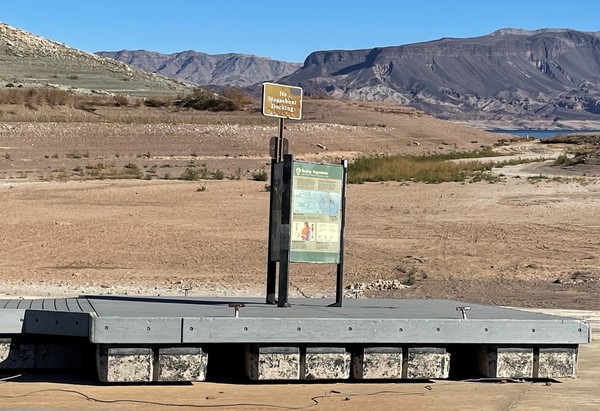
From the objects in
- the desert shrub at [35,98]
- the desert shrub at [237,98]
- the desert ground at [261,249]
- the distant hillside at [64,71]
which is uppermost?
the distant hillside at [64,71]

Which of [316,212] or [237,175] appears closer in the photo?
[316,212]

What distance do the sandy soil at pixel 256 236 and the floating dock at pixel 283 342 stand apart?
5.98 m

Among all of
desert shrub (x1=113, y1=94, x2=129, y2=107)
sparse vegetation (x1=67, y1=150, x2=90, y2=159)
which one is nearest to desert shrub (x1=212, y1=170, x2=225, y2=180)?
sparse vegetation (x1=67, y1=150, x2=90, y2=159)

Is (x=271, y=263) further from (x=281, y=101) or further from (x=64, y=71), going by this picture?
(x=64, y=71)

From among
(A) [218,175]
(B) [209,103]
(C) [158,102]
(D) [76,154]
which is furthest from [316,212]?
(C) [158,102]

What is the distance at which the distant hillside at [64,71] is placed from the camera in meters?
77.6

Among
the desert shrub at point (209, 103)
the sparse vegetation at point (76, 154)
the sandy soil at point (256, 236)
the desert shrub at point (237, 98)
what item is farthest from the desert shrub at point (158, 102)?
the sandy soil at point (256, 236)

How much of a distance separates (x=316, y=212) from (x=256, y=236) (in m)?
11.5

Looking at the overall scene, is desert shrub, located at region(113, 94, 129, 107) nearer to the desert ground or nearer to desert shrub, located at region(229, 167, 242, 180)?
the desert ground

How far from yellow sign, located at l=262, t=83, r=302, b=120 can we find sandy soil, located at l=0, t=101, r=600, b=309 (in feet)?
18.7

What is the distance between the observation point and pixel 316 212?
11.5 metres

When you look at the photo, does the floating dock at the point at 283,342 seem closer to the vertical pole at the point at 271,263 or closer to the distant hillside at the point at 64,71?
the vertical pole at the point at 271,263

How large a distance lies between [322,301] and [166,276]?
6770 mm

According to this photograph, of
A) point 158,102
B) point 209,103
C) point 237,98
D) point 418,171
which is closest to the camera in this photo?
point 418,171
